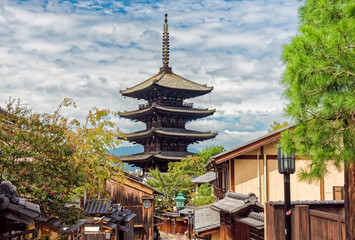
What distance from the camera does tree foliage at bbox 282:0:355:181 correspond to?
640 centimetres

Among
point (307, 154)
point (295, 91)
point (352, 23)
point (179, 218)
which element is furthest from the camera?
point (179, 218)

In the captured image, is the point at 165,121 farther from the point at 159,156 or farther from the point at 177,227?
the point at 177,227

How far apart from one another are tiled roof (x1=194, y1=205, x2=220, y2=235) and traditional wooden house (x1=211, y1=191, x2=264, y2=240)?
1222mm

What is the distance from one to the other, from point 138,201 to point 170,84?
1081 inches

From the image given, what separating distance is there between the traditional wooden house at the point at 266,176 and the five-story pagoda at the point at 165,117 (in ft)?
117

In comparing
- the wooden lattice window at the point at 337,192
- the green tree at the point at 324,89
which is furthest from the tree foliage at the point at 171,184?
the green tree at the point at 324,89

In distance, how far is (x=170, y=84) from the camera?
5684 centimetres

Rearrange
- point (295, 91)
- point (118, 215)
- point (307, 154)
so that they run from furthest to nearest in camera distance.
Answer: point (118, 215)
point (307, 154)
point (295, 91)

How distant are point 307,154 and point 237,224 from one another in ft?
28.7

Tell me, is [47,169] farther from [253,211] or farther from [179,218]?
[179,218]

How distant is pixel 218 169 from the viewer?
931 inches

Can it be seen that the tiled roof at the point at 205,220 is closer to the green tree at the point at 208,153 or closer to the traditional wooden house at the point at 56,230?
the traditional wooden house at the point at 56,230

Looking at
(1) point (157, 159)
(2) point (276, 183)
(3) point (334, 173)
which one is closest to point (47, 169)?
(2) point (276, 183)

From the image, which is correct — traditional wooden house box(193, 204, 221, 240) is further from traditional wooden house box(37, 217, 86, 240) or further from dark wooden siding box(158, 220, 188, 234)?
dark wooden siding box(158, 220, 188, 234)
